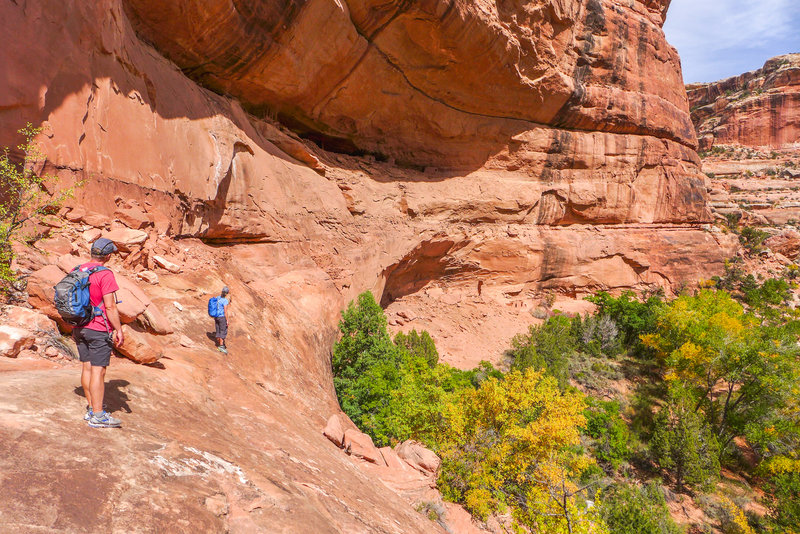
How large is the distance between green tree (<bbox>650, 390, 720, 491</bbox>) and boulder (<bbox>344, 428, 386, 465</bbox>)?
35.9 feet

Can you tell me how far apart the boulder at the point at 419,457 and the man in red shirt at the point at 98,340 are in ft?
20.7

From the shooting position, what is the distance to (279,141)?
1427 centimetres

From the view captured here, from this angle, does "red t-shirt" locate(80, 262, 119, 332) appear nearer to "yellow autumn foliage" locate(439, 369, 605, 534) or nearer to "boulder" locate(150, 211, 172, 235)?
"boulder" locate(150, 211, 172, 235)

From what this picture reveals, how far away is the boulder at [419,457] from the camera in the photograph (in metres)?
8.09

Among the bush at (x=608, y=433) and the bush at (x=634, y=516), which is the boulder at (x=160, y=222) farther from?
the bush at (x=608, y=433)

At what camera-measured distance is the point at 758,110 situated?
49031mm

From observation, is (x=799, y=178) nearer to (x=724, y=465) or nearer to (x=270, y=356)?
(x=724, y=465)

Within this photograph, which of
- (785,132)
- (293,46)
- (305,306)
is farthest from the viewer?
(785,132)

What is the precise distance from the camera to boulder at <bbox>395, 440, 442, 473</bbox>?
8086mm

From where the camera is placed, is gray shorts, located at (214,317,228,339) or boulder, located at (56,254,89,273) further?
gray shorts, located at (214,317,228,339)

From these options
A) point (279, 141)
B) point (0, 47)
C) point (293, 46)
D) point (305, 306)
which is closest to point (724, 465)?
point (305, 306)

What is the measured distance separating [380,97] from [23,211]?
13472 millimetres

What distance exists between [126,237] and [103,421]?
200 inches

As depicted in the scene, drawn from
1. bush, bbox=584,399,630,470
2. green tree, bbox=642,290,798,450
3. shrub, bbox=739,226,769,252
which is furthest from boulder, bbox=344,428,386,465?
shrub, bbox=739,226,769,252
